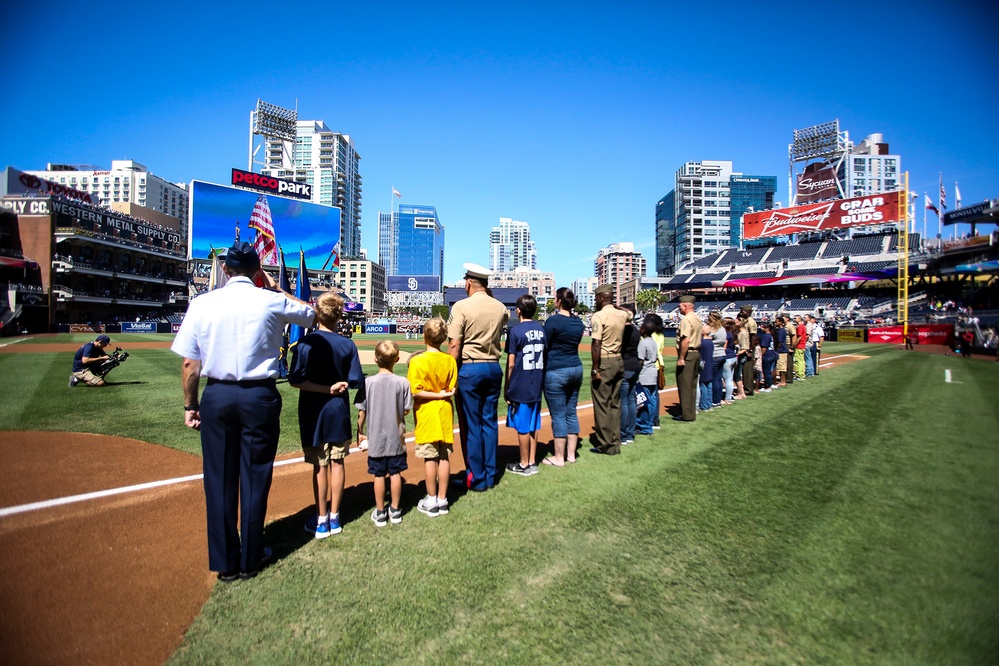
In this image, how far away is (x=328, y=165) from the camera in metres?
128

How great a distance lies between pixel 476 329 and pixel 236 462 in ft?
7.38

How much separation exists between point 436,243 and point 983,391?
177 meters

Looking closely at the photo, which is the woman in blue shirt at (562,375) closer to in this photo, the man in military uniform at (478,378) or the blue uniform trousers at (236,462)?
the man in military uniform at (478,378)

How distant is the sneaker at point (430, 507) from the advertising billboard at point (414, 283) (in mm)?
89136

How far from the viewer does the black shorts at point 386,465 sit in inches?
148

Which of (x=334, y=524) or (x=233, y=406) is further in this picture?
(x=334, y=524)

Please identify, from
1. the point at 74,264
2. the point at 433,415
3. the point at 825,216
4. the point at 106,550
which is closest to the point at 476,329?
the point at 433,415

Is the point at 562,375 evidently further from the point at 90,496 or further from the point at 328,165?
the point at 328,165

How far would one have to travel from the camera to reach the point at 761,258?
69375 millimetres

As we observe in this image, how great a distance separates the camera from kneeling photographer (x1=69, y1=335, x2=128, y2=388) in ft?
33.9

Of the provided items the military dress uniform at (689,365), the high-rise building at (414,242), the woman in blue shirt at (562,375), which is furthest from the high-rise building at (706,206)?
the woman in blue shirt at (562,375)

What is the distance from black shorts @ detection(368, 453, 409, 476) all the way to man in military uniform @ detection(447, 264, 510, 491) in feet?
2.45

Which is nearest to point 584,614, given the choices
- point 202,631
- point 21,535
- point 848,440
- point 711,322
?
point 202,631

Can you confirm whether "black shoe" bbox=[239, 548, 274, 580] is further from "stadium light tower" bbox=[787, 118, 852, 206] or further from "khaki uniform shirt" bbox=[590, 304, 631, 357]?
"stadium light tower" bbox=[787, 118, 852, 206]
